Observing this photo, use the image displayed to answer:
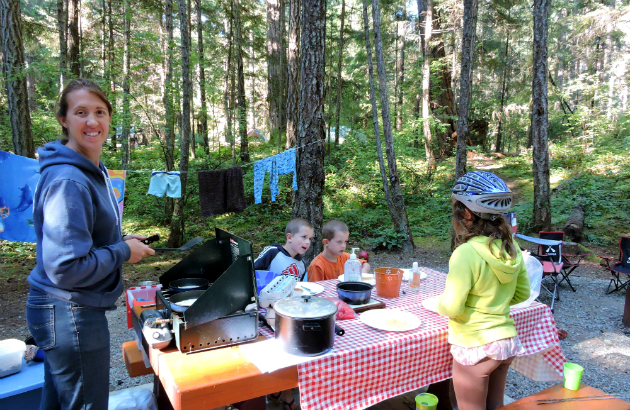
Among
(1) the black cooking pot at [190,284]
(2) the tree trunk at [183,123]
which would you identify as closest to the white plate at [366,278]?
(1) the black cooking pot at [190,284]

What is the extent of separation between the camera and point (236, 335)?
179 centimetres

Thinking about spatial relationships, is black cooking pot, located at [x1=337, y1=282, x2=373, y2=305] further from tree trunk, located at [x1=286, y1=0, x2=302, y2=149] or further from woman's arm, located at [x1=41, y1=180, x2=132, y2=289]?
A: tree trunk, located at [x1=286, y1=0, x2=302, y2=149]

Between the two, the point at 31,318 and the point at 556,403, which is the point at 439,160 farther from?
the point at 31,318

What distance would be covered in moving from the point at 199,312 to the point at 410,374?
1.09 m

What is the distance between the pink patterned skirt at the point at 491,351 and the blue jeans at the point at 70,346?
64.6 inches

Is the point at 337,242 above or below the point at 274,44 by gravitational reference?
below

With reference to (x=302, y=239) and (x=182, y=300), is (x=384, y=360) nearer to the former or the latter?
(x=182, y=300)

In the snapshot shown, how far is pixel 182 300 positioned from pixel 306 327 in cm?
65

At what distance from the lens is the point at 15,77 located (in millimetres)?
5773

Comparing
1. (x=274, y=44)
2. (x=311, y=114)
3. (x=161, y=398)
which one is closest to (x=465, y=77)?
(x=311, y=114)

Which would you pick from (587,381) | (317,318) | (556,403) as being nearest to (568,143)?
(587,381)

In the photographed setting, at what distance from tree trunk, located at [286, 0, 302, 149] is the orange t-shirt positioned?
3912 millimetres

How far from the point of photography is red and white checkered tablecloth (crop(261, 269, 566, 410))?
5.63 ft

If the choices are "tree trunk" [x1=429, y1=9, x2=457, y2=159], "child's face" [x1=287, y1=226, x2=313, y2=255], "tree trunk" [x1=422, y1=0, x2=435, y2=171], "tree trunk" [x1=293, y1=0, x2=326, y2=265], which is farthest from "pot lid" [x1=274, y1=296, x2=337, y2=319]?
"tree trunk" [x1=429, y1=9, x2=457, y2=159]
